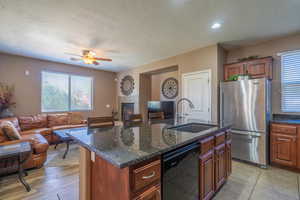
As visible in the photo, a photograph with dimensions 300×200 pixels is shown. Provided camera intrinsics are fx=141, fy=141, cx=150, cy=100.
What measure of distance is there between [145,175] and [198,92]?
3.22 m

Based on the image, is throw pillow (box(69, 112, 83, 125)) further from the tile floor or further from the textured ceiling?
the tile floor

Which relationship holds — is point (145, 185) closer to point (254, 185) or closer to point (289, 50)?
point (254, 185)

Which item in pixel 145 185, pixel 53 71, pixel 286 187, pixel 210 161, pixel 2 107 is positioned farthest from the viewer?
pixel 53 71

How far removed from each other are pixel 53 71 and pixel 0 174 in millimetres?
3634

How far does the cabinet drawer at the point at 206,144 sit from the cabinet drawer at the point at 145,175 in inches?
27.6

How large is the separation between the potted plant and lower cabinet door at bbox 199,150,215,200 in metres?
5.17

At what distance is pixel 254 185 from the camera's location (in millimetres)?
2230

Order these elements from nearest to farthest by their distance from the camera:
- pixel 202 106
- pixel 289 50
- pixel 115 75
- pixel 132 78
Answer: pixel 289 50 < pixel 202 106 < pixel 132 78 < pixel 115 75

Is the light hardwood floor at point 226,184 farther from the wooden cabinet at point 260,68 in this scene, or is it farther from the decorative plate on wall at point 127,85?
the decorative plate on wall at point 127,85

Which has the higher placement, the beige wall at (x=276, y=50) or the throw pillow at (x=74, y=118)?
the beige wall at (x=276, y=50)

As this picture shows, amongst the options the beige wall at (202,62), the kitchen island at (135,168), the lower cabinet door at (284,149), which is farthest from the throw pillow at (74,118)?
the lower cabinet door at (284,149)

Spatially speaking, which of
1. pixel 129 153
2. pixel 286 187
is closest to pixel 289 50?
pixel 286 187

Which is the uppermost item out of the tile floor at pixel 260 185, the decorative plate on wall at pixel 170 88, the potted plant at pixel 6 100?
the decorative plate on wall at pixel 170 88

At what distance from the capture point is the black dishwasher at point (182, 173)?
3.91 feet
